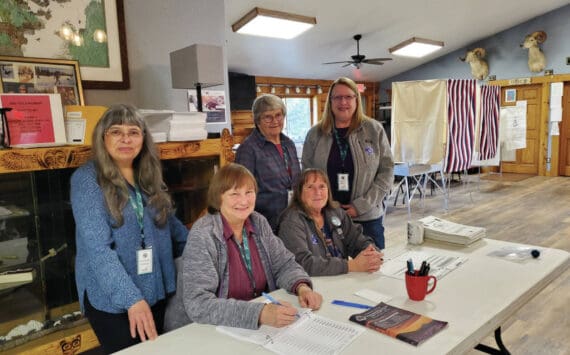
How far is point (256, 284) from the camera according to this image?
1.46m

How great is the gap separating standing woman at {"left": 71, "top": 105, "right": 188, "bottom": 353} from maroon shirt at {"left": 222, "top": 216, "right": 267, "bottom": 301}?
0.29m

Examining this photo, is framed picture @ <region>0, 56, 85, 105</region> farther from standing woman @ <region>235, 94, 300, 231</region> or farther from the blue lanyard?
the blue lanyard

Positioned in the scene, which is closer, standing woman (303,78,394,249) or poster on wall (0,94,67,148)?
poster on wall (0,94,67,148)

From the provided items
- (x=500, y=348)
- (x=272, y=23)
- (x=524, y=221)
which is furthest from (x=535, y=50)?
(x=500, y=348)

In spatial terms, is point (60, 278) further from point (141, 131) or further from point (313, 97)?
point (313, 97)

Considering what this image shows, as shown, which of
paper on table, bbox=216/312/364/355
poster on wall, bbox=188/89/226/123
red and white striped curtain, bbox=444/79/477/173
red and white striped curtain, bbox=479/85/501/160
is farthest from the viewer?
red and white striped curtain, bbox=479/85/501/160

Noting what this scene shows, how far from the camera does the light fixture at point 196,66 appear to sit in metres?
→ 2.27

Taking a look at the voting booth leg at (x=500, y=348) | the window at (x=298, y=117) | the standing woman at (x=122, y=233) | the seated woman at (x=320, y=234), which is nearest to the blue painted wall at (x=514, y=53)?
the window at (x=298, y=117)

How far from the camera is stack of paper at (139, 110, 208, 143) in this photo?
6.54 ft

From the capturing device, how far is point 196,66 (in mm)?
2266

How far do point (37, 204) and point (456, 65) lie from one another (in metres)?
9.66

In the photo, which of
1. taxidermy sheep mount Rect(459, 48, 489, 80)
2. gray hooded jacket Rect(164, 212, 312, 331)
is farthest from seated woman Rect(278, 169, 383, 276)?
taxidermy sheep mount Rect(459, 48, 489, 80)

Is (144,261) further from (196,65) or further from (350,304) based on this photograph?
(196,65)

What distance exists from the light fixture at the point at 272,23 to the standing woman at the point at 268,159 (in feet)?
9.86
